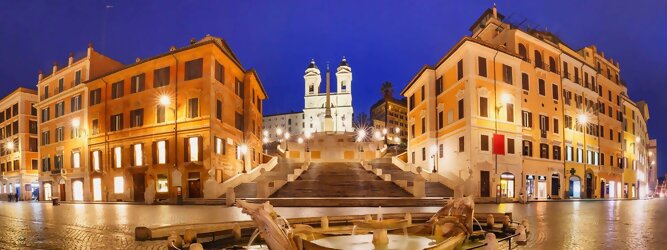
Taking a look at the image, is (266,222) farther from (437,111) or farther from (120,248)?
(437,111)

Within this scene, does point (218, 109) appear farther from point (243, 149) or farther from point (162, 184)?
point (162, 184)

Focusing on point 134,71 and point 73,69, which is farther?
point 73,69

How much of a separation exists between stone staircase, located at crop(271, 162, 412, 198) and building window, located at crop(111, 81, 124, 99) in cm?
1785

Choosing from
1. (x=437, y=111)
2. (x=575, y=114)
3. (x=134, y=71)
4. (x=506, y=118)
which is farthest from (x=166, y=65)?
(x=575, y=114)

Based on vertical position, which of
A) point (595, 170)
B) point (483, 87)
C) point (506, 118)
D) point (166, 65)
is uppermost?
point (166, 65)

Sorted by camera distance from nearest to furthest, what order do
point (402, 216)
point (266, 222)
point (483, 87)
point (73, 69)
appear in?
point (266, 222) < point (402, 216) < point (483, 87) < point (73, 69)

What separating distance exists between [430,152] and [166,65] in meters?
25.3

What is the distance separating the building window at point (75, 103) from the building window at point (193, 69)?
15.8 metres

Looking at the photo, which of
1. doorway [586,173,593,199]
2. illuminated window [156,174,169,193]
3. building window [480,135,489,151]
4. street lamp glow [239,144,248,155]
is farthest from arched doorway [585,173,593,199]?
illuminated window [156,174,169,193]

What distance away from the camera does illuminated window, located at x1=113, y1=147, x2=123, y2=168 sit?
38844 mm

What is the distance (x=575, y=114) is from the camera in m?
43.8

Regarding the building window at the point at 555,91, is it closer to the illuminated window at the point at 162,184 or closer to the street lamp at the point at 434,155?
the street lamp at the point at 434,155

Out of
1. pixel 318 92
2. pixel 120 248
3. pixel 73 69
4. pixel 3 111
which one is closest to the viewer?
pixel 120 248

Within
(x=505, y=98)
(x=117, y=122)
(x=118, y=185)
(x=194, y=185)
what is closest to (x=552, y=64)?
(x=505, y=98)
